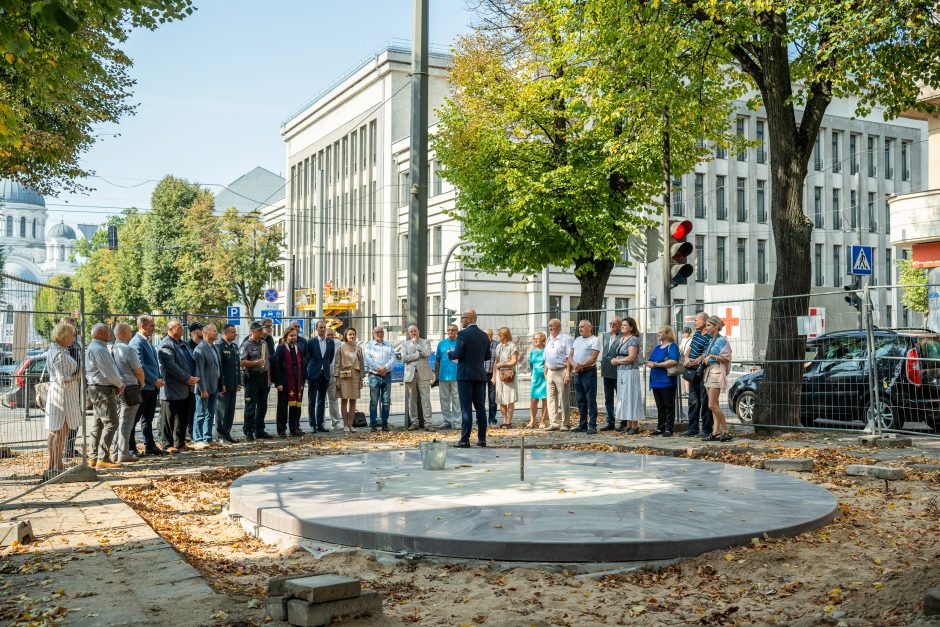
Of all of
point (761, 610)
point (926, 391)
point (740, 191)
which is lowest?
point (761, 610)

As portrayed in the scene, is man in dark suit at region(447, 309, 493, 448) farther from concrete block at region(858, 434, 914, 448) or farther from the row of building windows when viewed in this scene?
the row of building windows

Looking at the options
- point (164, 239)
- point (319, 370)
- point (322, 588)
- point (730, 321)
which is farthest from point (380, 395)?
point (164, 239)

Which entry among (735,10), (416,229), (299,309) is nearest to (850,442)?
(735,10)

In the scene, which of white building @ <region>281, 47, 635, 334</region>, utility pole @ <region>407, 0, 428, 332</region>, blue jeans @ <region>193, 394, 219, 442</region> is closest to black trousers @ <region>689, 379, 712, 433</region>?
utility pole @ <region>407, 0, 428, 332</region>

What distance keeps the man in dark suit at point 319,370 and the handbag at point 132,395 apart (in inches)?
181

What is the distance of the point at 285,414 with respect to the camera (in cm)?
1728

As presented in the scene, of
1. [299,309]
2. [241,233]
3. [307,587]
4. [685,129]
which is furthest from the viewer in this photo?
[299,309]

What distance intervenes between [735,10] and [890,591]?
1184 centimetres

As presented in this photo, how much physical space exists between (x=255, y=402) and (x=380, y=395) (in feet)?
8.72

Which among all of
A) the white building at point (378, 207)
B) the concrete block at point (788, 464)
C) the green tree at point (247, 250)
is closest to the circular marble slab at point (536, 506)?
the concrete block at point (788, 464)

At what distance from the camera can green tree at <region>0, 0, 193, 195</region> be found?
933cm

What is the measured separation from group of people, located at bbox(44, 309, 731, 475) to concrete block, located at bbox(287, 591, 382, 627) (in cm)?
663

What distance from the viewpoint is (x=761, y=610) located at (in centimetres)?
570

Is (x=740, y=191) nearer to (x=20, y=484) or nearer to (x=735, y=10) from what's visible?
(x=735, y=10)
